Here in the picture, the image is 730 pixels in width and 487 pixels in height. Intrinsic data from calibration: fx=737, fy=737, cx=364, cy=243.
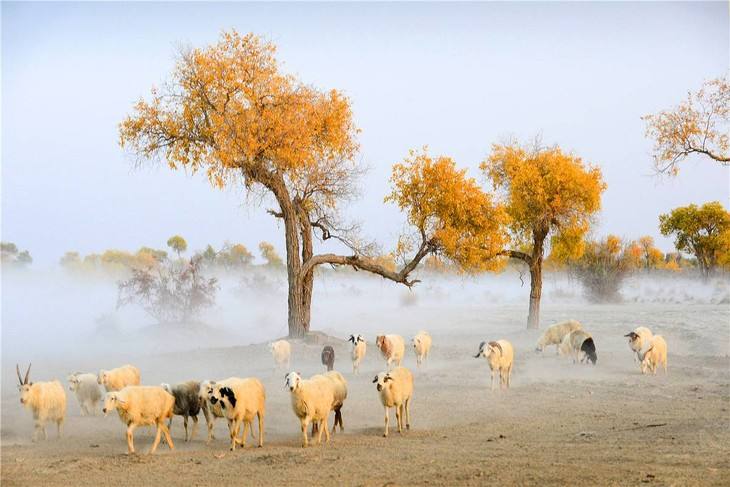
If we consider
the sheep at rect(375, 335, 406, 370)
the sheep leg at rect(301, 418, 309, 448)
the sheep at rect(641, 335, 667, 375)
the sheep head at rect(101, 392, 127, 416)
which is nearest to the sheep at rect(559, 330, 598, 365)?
the sheep at rect(641, 335, 667, 375)

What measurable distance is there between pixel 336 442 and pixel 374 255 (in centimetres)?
1918

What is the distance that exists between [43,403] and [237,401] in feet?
14.8

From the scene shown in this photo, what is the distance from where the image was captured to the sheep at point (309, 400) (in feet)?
42.9

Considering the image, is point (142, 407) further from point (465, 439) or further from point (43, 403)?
point (465, 439)

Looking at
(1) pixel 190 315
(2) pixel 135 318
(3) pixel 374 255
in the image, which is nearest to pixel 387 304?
(2) pixel 135 318

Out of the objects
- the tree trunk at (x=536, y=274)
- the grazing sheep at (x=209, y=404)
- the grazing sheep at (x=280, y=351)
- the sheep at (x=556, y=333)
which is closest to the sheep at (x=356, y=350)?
the grazing sheep at (x=280, y=351)

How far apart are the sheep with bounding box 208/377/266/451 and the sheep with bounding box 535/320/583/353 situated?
16569mm

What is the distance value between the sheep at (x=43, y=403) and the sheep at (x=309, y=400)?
5.20 meters

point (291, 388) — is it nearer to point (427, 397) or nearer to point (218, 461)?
point (218, 461)

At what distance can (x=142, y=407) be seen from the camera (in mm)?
13086

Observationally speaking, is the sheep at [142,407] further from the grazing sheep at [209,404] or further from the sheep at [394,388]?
the sheep at [394,388]

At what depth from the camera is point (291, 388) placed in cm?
1298

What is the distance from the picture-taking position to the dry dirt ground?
10570mm

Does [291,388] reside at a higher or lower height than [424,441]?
higher
